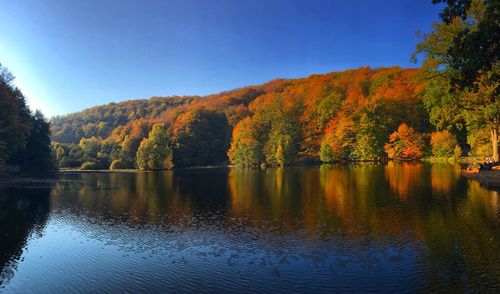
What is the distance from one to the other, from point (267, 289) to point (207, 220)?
12.3 meters

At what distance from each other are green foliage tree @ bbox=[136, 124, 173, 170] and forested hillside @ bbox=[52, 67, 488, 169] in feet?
0.90

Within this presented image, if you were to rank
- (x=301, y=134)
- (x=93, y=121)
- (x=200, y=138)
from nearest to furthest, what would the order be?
1. (x=301, y=134)
2. (x=200, y=138)
3. (x=93, y=121)

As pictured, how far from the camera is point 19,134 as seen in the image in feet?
213

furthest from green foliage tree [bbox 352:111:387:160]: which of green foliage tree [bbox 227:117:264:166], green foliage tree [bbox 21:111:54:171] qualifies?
green foliage tree [bbox 21:111:54:171]

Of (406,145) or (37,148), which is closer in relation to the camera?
(37,148)

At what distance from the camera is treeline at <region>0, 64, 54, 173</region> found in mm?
58531

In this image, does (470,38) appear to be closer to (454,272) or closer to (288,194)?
(454,272)

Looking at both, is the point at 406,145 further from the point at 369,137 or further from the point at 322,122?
the point at 322,122

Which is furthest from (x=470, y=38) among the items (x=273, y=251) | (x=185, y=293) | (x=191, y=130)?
(x=191, y=130)

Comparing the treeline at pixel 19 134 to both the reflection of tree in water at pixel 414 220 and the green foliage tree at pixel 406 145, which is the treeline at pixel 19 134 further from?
the green foliage tree at pixel 406 145

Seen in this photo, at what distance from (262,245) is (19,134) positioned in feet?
208

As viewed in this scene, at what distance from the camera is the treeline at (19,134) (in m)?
58.5

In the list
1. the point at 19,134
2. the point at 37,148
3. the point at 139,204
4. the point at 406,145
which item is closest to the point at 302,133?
the point at 406,145

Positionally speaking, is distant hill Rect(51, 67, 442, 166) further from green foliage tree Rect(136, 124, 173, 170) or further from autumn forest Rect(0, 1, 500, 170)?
green foliage tree Rect(136, 124, 173, 170)
